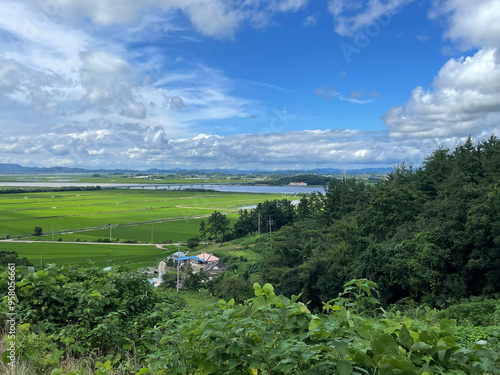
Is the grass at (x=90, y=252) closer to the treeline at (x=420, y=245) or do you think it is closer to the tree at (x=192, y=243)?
the tree at (x=192, y=243)

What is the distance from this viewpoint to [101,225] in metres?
50.0

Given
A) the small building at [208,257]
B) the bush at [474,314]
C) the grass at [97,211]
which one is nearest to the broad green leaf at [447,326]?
the bush at [474,314]

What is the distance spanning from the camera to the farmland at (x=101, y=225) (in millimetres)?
33656

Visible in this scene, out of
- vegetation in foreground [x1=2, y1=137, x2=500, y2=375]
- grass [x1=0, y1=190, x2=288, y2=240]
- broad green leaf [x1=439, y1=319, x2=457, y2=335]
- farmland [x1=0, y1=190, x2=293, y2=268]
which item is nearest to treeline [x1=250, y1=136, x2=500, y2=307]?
vegetation in foreground [x1=2, y1=137, x2=500, y2=375]

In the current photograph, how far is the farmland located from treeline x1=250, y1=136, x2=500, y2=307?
1267 cm

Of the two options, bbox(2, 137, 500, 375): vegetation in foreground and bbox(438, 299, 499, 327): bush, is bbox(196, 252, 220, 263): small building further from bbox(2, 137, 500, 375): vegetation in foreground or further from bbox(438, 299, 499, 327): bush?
bbox(438, 299, 499, 327): bush

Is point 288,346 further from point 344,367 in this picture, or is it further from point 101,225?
point 101,225

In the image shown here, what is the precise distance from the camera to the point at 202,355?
181 cm

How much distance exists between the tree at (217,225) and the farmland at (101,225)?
391 cm

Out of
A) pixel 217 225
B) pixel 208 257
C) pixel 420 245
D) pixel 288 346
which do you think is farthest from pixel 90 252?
pixel 288 346

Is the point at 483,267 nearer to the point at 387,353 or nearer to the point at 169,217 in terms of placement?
the point at 387,353

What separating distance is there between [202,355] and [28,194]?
312 feet

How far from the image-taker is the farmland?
1325 inches

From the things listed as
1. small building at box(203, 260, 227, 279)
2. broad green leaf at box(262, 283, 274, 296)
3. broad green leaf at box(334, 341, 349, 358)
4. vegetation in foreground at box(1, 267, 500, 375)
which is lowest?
small building at box(203, 260, 227, 279)
